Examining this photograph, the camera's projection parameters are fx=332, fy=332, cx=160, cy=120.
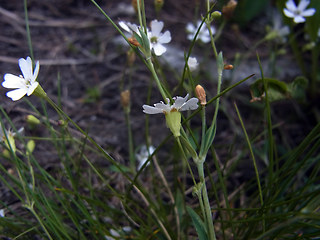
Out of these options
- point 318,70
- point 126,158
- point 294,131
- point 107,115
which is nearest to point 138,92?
point 107,115

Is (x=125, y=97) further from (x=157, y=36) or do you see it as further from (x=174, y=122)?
(x=174, y=122)

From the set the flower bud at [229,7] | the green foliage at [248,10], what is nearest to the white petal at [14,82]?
the flower bud at [229,7]

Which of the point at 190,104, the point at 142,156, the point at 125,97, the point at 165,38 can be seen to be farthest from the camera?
the point at 142,156

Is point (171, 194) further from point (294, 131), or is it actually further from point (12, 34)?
point (12, 34)

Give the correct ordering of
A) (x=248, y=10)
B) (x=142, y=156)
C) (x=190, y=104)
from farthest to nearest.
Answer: (x=248, y=10) < (x=142, y=156) < (x=190, y=104)

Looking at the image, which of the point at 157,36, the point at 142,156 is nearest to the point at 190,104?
the point at 157,36

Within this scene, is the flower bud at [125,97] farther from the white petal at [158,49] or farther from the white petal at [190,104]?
the white petal at [190,104]

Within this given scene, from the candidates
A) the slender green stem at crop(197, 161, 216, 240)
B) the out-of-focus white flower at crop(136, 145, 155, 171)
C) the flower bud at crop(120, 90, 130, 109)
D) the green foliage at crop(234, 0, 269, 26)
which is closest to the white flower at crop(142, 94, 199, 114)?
the slender green stem at crop(197, 161, 216, 240)
